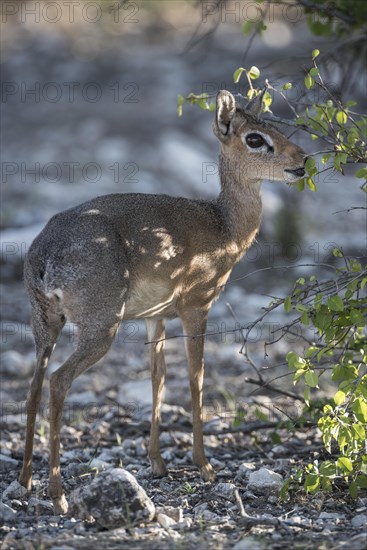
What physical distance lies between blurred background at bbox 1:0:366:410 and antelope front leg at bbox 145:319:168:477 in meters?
1.80

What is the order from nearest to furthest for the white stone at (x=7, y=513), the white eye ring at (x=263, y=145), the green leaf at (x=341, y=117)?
1. the white stone at (x=7, y=513)
2. the green leaf at (x=341, y=117)
3. the white eye ring at (x=263, y=145)

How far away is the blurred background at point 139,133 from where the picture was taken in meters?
11.4

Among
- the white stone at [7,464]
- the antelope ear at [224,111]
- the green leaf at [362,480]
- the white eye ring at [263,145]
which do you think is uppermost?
the antelope ear at [224,111]

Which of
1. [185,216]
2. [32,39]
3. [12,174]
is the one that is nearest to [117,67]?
[32,39]

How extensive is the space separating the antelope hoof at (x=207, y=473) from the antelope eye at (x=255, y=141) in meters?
2.64

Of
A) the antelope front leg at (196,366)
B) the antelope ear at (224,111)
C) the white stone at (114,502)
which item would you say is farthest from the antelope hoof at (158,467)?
the antelope ear at (224,111)

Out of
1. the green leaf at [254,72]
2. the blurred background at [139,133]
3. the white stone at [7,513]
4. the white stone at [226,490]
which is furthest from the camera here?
the blurred background at [139,133]

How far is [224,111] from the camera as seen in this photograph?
25.0ft

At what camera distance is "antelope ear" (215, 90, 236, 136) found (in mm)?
7398

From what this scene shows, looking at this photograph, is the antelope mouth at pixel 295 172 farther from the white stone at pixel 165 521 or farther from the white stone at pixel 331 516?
the white stone at pixel 165 521

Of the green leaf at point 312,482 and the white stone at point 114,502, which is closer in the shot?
the white stone at point 114,502

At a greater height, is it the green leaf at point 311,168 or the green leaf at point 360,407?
the green leaf at point 311,168

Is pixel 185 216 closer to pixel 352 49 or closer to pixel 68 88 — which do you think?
pixel 352 49

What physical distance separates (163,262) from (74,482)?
70.4 inches
